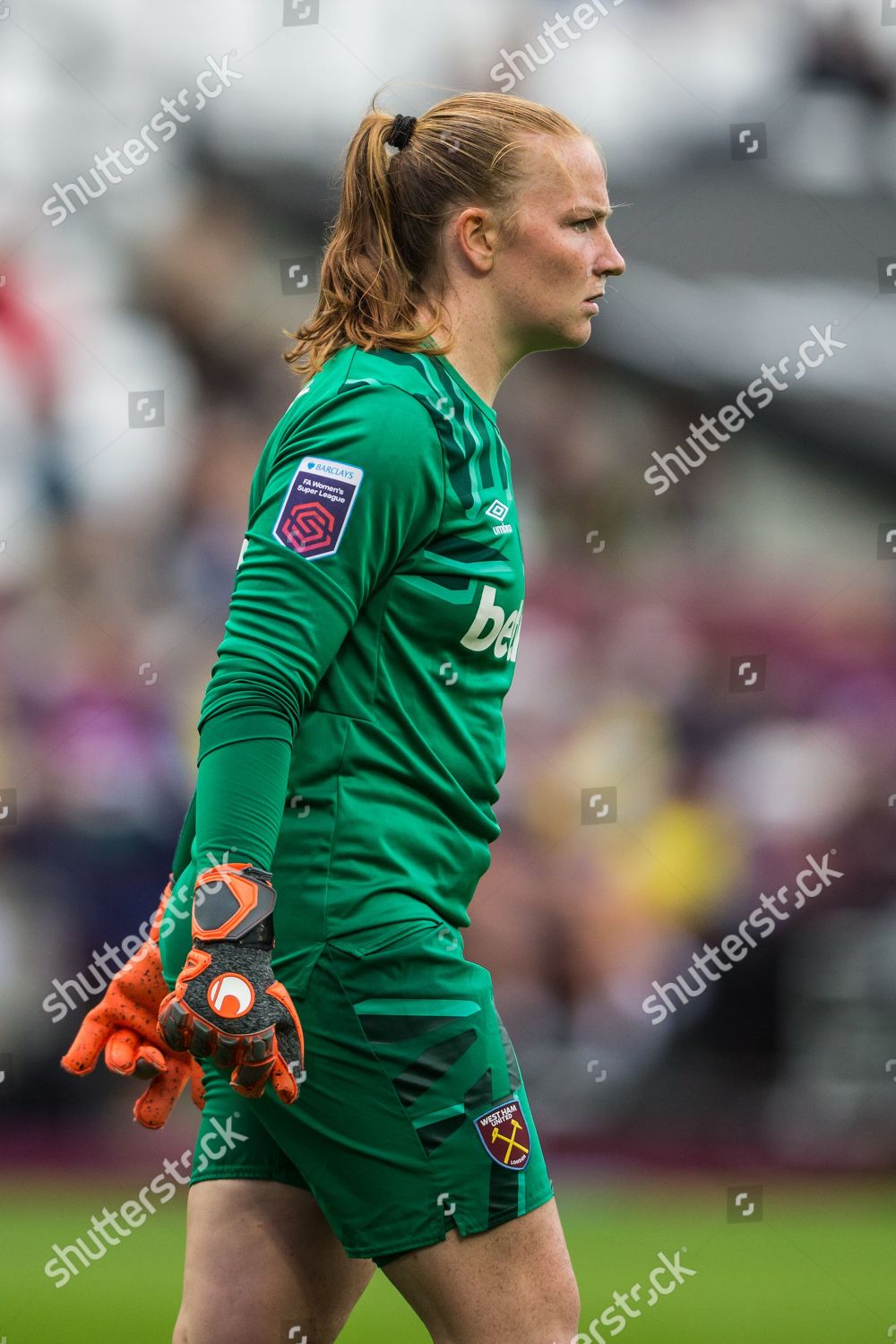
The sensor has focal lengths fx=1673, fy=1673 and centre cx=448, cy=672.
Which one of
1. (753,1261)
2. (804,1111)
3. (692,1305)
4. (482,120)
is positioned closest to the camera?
(482,120)

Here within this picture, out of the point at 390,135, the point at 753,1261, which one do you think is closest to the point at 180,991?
the point at 390,135

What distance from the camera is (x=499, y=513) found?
70.7 inches

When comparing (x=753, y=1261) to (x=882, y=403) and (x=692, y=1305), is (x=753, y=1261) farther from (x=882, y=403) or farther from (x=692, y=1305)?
(x=882, y=403)

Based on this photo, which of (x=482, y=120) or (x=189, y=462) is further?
(x=189, y=462)

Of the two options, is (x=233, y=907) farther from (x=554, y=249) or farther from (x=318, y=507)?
(x=554, y=249)

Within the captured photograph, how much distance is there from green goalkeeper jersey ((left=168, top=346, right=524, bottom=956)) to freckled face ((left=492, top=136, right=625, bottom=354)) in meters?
0.16

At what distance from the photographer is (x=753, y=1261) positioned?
4359 millimetres

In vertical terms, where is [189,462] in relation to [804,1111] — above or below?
above

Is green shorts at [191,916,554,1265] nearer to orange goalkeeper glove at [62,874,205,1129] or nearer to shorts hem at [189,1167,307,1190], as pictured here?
shorts hem at [189,1167,307,1190]

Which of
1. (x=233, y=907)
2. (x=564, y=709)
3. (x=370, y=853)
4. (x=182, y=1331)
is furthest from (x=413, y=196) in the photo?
(x=564, y=709)

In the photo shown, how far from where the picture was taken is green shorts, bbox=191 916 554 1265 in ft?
5.39

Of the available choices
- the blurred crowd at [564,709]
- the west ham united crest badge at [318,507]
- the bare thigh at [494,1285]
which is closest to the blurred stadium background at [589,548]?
the blurred crowd at [564,709]

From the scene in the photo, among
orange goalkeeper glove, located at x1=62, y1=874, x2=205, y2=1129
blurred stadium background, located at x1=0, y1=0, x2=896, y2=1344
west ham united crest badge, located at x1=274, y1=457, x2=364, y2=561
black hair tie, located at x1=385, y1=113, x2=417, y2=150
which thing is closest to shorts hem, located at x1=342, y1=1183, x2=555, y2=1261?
orange goalkeeper glove, located at x1=62, y1=874, x2=205, y2=1129

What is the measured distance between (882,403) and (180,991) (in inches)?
173
